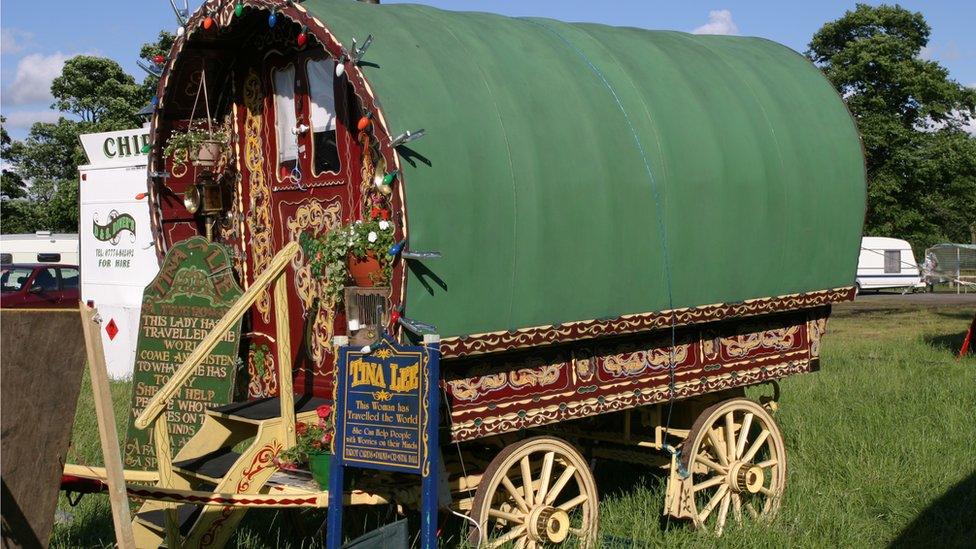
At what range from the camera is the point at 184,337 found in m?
7.42

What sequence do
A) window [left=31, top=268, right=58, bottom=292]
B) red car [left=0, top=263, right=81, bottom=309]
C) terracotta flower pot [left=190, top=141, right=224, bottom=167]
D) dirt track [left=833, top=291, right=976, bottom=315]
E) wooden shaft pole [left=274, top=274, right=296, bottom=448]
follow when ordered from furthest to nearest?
dirt track [left=833, top=291, right=976, bottom=315]
window [left=31, top=268, right=58, bottom=292]
red car [left=0, top=263, right=81, bottom=309]
terracotta flower pot [left=190, top=141, right=224, bottom=167]
wooden shaft pole [left=274, top=274, right=296, bottom=448]

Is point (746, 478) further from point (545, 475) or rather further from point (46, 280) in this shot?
point (46, 280)

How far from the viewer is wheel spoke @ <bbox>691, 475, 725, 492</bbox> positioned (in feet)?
24.8

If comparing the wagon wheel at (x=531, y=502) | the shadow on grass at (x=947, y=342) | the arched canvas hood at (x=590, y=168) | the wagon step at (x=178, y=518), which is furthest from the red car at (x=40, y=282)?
the wagon wheel at (x=531, y=502)

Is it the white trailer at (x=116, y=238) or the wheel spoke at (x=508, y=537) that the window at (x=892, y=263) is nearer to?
the white trailer at (x=116, y=238)

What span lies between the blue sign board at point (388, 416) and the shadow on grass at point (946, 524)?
138 inches

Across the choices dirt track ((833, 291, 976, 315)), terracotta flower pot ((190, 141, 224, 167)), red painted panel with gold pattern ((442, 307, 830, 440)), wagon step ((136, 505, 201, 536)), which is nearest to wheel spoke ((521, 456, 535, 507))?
red painted panel with gold pattern ((442, 307, 830, 440))

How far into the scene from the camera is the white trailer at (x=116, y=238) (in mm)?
16156

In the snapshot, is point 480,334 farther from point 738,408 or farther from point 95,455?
point 95,455

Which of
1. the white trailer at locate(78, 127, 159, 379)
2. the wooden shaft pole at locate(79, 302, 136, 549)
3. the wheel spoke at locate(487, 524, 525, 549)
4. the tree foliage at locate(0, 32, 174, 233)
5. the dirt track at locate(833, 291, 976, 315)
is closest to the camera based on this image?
the wooden shaft pole at locate(79, 302, 136, 549)

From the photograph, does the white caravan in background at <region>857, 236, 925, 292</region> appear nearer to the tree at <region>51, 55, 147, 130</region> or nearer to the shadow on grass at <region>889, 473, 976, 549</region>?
the tree at <region>51, 55, 147, 130</region>

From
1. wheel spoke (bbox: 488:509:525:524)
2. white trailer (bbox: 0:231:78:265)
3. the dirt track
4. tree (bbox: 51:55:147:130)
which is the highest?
tree (bbox: 51:55:147:130)

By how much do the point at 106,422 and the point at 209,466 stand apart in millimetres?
2325

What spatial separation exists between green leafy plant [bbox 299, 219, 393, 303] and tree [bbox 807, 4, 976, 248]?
37.8 meters
